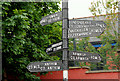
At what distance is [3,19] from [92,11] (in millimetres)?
6009

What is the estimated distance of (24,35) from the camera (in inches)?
513

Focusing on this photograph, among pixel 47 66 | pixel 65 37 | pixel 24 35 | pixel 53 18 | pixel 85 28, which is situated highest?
pixel 24 35

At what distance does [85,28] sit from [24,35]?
7.69 metres

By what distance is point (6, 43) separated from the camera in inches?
469

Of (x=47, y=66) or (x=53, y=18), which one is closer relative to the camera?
(x=47, y=66)

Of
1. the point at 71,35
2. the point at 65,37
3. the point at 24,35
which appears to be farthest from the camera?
the point at 24,35

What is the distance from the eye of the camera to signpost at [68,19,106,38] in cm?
570

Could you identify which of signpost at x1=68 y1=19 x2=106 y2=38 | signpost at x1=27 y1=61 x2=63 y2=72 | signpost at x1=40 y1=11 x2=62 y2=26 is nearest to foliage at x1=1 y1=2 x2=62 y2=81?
signpost at x1=40 y1=11 x2=62 y2=26

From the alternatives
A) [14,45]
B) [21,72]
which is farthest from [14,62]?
[14,45]

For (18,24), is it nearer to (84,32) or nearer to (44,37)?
(44,37)

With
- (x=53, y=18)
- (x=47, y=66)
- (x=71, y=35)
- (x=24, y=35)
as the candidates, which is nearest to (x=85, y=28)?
(x=71, y=35)

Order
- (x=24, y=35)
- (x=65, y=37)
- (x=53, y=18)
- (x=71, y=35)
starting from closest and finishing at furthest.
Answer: (x=65, y=37), (x=71, y=35), (x=53, y=18), (x=24, y=35)

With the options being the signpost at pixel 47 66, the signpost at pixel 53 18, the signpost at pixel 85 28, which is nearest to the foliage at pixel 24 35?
the signpost at pixel 53 18

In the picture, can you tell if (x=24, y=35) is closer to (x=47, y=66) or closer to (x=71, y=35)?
(x=47, y=66)
